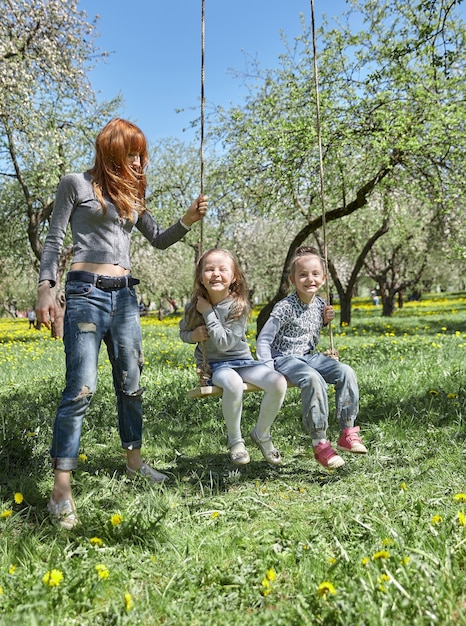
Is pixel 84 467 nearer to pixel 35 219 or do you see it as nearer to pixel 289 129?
pixel 289 129

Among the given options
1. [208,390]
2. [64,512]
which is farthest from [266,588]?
[208,390]

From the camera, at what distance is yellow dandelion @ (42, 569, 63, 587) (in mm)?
2314

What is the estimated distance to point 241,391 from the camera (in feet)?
12.3

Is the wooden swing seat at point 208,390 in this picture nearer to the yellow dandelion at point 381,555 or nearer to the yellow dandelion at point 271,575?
the yellow dandelion at point 271,575

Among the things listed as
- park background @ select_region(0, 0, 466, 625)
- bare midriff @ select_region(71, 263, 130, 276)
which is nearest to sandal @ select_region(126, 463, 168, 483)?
park background @ select_region(0, 0, 466, 625)

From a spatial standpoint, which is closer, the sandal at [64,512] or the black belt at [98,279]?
the sandal at [64,512]

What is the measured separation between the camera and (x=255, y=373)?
12.7ft

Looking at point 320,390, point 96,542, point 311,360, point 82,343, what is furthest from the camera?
point 311,360

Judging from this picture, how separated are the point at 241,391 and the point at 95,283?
→ 45.8 inches

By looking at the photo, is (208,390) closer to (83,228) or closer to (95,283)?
(95,283)

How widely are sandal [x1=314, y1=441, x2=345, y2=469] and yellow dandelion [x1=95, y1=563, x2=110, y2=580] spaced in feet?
5.48

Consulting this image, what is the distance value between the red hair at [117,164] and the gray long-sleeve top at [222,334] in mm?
872

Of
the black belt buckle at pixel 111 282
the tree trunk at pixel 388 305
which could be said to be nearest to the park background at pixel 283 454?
the black belt buckle at pixel 111 282

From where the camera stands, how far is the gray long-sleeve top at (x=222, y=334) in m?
3.90
